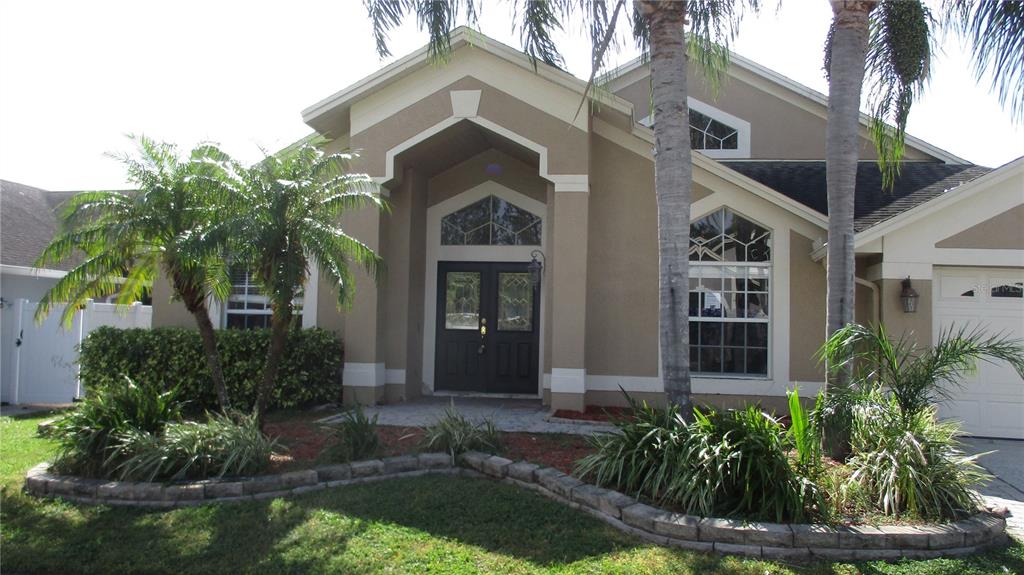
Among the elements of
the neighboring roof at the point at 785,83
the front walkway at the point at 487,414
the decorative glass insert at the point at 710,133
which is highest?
the neighboring roof at the point at 785,83

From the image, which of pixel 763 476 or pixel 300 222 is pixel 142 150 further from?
pixel 763 476

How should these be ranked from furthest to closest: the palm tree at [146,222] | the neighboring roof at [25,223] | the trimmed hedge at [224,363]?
Result: the neighboring roof at [25,223]
the trimmed hedge at [224,363]
the palm tree at [146,222]

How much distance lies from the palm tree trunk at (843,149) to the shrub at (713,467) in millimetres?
1804

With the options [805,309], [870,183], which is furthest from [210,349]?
[870,183]

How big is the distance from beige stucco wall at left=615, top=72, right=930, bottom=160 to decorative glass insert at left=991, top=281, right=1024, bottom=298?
17.8 feet

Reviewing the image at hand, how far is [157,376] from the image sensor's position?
32.9 ft

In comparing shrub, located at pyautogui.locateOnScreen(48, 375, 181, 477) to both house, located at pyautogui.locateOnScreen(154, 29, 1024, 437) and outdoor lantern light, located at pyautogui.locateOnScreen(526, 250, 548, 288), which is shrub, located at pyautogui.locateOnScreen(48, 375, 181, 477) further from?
outdoor lantern light, located at pyautogui.locateOnScreen(526, 250, 548, 288)

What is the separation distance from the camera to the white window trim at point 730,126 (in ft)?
45.9

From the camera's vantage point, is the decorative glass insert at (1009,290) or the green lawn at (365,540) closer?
the green lawn at (365,540)

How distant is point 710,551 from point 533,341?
22.2 feet

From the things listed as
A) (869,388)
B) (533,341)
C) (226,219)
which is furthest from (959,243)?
(226,219)

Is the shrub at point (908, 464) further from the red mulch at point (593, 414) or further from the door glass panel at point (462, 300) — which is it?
the door glass panel at point (462, 300)

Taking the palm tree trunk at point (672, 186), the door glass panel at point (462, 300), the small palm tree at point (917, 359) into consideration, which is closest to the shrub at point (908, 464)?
the small palm tree at point (917, 359)

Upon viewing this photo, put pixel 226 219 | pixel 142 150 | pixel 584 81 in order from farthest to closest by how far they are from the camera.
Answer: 1. pixel 584 81
2. pixel 142 150
3. pixel 226 219
